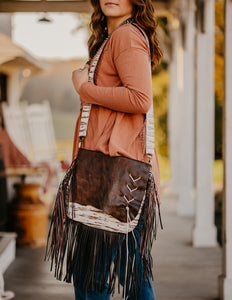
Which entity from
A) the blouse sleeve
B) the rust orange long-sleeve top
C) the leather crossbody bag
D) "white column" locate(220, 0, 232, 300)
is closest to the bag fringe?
the leather crossbody bag

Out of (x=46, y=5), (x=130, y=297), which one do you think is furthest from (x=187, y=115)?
(x=130, y=297)

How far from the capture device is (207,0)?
471cm

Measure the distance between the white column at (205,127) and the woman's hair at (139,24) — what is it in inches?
121

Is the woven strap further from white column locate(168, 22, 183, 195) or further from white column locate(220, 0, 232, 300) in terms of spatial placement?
white column locate(168, 22, 183, 195)

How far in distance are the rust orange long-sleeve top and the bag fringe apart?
4.6 inches

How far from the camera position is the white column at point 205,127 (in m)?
4.84

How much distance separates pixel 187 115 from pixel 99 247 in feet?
16.0

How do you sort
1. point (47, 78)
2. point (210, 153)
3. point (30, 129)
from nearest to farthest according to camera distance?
point (210, 153) < point (30, 129) < point (47, 78)

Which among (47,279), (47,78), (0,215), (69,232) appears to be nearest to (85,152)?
(69,232)

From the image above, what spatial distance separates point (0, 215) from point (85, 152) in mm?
3033

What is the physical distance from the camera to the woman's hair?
1.69m

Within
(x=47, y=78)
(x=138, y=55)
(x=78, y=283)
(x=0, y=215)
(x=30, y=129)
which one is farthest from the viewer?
(x=47, y=78)

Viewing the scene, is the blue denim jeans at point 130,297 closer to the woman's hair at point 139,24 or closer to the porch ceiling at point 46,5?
the woman's hair at point 139,24
